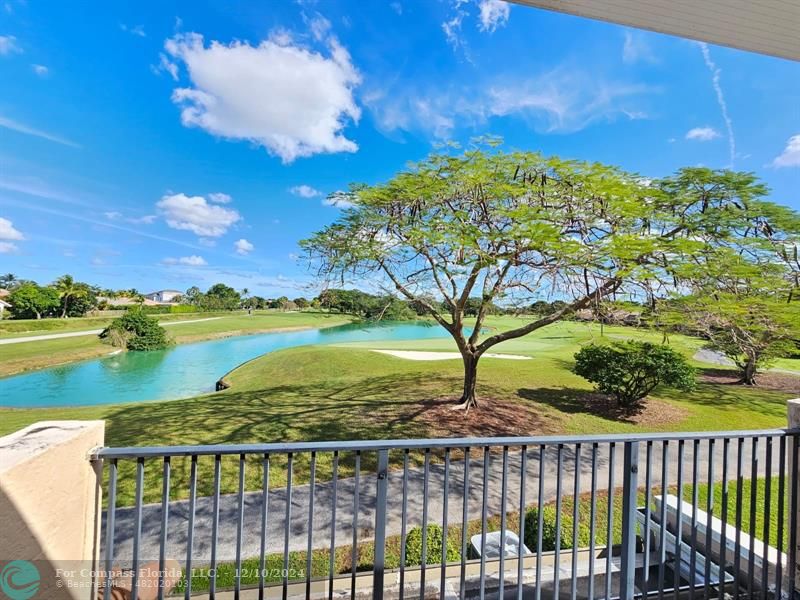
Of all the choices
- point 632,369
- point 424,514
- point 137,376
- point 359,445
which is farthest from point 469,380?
point 137,376

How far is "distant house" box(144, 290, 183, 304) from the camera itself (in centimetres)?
708

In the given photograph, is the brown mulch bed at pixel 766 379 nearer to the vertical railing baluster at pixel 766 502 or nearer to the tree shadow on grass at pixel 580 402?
the tree shadow on grass at pixel 580 402

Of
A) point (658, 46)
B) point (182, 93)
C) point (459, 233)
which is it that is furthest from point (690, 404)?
point (182, 93)

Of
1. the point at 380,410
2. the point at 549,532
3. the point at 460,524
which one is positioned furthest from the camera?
the point at 380,410

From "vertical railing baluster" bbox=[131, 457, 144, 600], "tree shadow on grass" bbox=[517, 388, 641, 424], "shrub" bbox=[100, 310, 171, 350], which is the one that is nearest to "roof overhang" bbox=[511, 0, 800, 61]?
"vertical railing baluster" bbox=[131, 457, 144, 600]

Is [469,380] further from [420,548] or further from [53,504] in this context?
[53,504]

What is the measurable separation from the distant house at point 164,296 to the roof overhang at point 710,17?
7.99 m

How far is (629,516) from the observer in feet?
4.70

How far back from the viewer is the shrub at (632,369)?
510 cm

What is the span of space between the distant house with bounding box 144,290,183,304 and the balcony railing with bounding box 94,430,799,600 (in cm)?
420

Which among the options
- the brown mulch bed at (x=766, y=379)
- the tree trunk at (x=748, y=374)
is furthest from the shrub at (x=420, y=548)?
the tree trunk at (x=748, y=374)

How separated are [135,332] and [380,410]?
5.18 meters

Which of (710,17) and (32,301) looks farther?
(32,301)

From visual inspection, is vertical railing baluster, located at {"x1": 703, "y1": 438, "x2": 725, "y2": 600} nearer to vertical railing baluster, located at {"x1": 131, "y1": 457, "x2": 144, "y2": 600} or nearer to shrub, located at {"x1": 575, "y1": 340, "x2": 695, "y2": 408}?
vertical railing baluster, located at {"x1": 131, "y1": 457, "x2": 144, "y2": 600}
